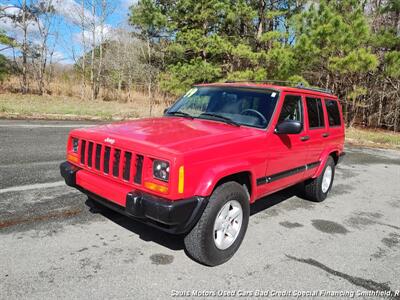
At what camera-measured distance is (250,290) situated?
3.05m

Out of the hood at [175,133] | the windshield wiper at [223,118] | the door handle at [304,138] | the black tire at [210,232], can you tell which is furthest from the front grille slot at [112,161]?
the door handle at [304,138]

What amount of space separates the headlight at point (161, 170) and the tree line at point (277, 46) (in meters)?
14.5

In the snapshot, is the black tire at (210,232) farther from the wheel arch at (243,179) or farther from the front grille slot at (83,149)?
the front grille slot at (83,149)

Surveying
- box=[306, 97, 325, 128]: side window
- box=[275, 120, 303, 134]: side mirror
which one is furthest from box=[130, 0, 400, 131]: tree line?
box=[275, 120, 303, 134]: side mirror

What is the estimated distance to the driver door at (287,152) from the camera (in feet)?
13.5

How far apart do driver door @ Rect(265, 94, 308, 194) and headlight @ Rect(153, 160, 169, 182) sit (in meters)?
1.49

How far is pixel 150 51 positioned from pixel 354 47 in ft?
48.8

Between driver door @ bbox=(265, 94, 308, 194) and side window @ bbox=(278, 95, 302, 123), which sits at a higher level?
side window @ bbox=(278, 95, 302, 123)

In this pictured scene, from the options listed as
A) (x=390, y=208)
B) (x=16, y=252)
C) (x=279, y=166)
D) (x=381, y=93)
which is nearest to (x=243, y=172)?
(x=279, y=166)

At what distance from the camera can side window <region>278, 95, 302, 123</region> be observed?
4410 mm

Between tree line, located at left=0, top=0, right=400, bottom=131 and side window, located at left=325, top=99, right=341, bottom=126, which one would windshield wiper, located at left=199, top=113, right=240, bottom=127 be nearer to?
side window, located at left=325, top=99, right=341, bottom=126

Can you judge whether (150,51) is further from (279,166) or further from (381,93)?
(279,166)

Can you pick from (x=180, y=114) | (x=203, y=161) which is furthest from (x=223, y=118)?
(x=203, y=161)

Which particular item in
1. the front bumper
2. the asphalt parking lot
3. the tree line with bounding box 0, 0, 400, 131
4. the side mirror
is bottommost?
the asphalt parking lot
